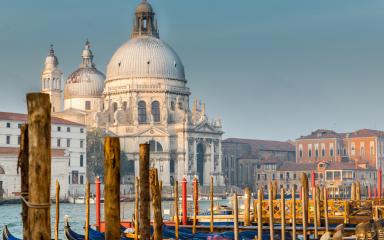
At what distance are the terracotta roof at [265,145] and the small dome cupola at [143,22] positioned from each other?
1277 cm

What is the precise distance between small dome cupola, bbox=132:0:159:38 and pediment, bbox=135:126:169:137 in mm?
9381

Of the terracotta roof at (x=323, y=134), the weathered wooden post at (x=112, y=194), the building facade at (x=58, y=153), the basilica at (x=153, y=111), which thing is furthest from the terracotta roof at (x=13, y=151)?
the weathered wooden post at (x=112, y=194)

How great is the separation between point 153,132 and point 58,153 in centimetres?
1415

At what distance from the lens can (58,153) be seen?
62812 millimetres

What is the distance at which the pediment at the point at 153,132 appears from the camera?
248ft

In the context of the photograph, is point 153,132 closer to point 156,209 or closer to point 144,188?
point 156,209

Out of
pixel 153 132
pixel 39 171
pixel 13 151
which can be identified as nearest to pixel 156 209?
pixel 39 171

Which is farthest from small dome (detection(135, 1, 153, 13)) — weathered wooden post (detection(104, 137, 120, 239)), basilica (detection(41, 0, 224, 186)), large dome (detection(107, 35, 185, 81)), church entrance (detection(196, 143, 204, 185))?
weathered wooden post (detection(104, 137, 120, 239))

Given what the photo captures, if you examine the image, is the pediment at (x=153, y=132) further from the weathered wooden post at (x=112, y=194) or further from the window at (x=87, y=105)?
the weathered wooden post at (x=112, y=194)

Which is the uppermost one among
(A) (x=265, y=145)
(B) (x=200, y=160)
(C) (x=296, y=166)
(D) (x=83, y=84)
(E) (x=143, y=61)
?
(E) (x=143, y=61)

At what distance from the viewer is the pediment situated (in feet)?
248

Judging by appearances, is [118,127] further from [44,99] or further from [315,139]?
[44,99]

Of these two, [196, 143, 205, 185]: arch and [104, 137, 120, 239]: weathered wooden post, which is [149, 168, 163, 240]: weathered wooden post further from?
[196, 143, 205, 185]: arch

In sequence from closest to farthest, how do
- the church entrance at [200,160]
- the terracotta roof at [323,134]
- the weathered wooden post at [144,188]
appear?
the weathered wooden post at [144,188] → the church entrance at [200,160] → the terracotta roof at [323,134]
